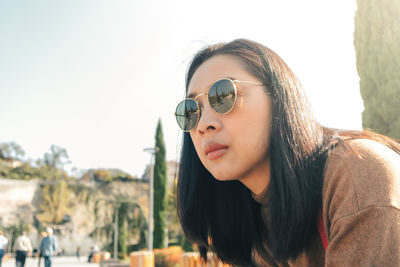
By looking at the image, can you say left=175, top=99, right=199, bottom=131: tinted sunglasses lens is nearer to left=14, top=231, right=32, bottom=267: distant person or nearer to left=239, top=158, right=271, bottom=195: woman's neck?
left=239, top=158, right=271, bottom=195: woman's neck

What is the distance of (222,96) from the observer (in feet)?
4.76

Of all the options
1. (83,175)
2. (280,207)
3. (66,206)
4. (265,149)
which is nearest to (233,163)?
(265,149)

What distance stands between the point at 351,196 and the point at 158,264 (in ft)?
46.3

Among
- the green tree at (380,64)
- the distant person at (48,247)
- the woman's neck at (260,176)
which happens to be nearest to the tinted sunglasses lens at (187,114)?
the woman's neck at (260,176)

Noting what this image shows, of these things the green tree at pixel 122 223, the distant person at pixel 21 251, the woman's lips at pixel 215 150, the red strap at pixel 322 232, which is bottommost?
the green tree at pixel 122 223

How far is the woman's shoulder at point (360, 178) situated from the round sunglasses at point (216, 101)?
1.46 ft

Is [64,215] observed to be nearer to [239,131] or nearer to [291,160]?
[239,131]

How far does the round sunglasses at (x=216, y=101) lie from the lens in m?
1.43

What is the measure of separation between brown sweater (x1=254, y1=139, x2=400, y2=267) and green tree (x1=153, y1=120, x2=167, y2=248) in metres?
24.8

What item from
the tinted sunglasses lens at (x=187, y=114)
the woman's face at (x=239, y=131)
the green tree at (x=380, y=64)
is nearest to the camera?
the woman's face at (x=239, y=131)

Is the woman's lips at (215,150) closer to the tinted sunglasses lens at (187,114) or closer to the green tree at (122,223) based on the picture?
the tinted sunglasses lens at (187,114)

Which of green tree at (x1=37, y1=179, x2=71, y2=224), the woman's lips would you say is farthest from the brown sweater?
green tree at (x1=37, y1=179, x2=71, y2=224)

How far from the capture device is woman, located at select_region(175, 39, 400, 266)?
1.01m

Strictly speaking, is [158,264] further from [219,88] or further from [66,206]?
[66,206]
